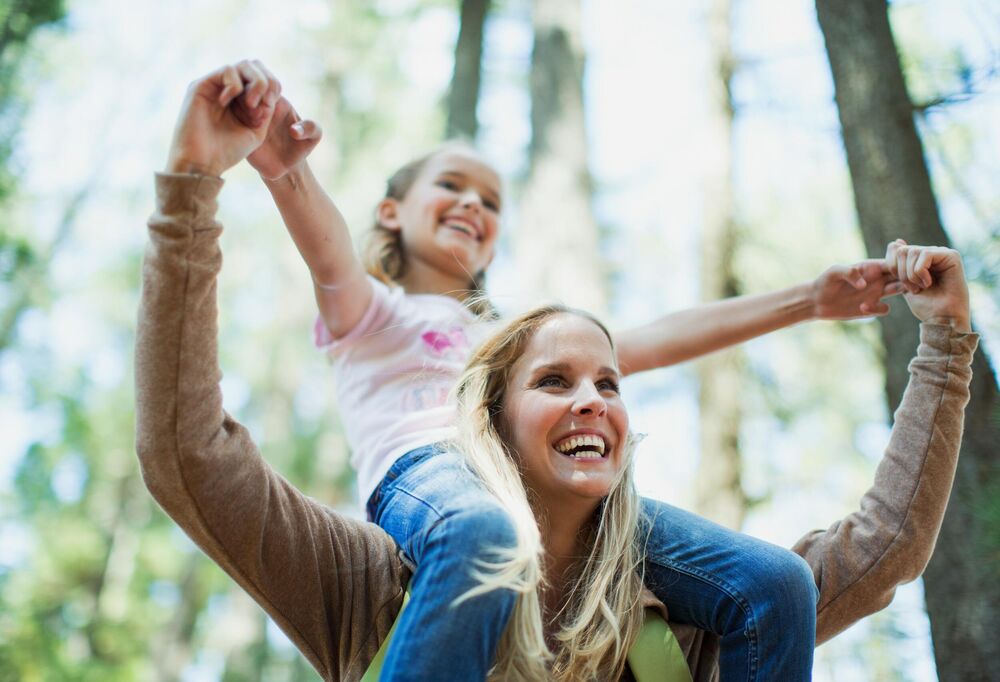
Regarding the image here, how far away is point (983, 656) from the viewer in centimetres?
216

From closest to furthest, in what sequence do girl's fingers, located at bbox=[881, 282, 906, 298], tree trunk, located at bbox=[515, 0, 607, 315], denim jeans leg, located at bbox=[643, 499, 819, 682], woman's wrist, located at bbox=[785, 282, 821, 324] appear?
1. denim jeans leg, located at bbox=[643, 499, 819, 682]
2. girl's fingers, located at bbox=[881, 282, 906, 298]
3. woman's wrist, located at bbox=[785, 282, 821, 324]
4. tree trunk, located at bbox=[515, 0, 607, 315]

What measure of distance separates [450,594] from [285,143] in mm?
1012

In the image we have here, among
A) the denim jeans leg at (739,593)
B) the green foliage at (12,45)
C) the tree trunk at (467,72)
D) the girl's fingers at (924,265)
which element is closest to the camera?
the denim jeans leg at (739,593)

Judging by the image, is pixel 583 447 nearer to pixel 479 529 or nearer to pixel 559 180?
pixel 479 529

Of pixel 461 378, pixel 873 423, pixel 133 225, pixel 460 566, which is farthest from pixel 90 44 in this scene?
pixel 460 566

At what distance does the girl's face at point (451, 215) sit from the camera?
2826 mm

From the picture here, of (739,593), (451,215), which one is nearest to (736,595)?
(739,593)

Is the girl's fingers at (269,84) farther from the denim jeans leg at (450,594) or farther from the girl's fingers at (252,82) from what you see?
the denim jeans leg at (450,594)

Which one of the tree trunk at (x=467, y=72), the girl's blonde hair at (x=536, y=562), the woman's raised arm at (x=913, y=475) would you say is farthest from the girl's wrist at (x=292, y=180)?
the tree trunk at (x=467, y=72)

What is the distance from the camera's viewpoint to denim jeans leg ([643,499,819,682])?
5.73 feet

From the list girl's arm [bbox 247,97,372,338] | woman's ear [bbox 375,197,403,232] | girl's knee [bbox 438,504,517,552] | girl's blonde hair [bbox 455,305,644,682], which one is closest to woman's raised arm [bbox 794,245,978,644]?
girl's blonde hair [bbox 455,305,644,682]

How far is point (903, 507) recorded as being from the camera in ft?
6.79

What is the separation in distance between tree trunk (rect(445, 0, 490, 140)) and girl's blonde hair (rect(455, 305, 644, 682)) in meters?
2.85

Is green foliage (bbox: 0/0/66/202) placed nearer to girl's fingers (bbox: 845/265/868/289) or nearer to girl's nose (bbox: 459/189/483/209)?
girl's nose (bbox: 459/189/483/209)
